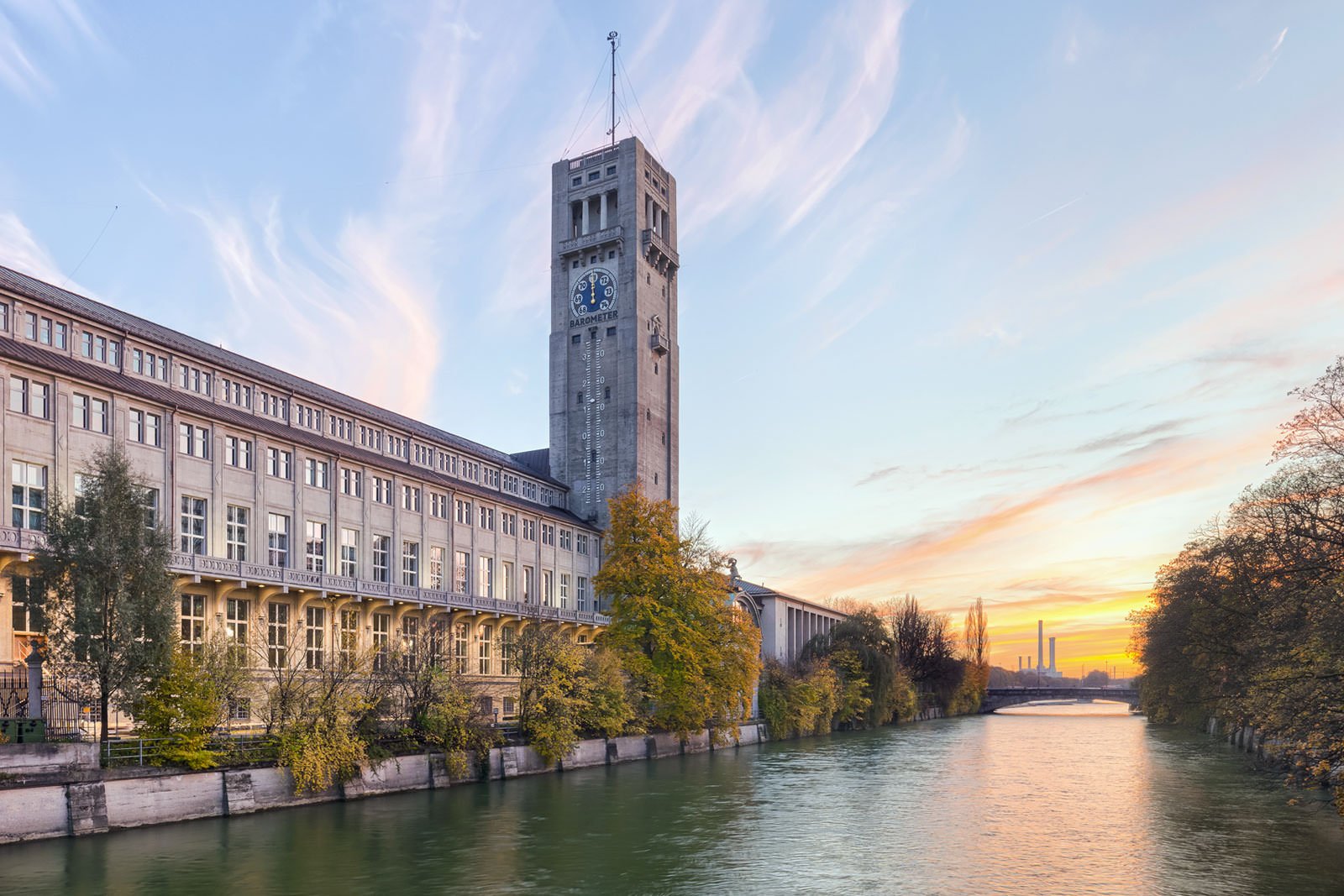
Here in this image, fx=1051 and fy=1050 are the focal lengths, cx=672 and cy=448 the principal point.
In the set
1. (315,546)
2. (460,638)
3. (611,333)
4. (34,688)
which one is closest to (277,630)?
(315,546)

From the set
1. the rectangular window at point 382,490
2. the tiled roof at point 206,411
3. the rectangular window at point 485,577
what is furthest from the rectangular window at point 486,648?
the rectangular window at point 382,490

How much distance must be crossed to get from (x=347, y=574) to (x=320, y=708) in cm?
2504

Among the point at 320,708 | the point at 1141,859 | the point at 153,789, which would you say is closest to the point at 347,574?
the point at 320,708

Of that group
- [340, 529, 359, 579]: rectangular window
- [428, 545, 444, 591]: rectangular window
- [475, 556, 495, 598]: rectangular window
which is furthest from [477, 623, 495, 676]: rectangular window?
[340, 529, 359, 579]: rectangular window

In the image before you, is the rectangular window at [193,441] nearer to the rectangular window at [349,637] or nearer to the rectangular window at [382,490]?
the rectangular window at [349,637]

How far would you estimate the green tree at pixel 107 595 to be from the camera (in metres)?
37.4

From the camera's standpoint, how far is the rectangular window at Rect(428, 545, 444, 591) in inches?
2904

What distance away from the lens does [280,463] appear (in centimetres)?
6084

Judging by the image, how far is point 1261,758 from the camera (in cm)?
5706

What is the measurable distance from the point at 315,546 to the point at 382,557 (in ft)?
21.3

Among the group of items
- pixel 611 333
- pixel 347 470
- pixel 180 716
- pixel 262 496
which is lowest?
pixel 180 716

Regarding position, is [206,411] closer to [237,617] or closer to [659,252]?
[237,617]

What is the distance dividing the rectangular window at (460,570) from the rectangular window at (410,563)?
12.6 feet

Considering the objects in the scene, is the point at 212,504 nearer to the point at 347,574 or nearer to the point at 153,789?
the point at 347,574
